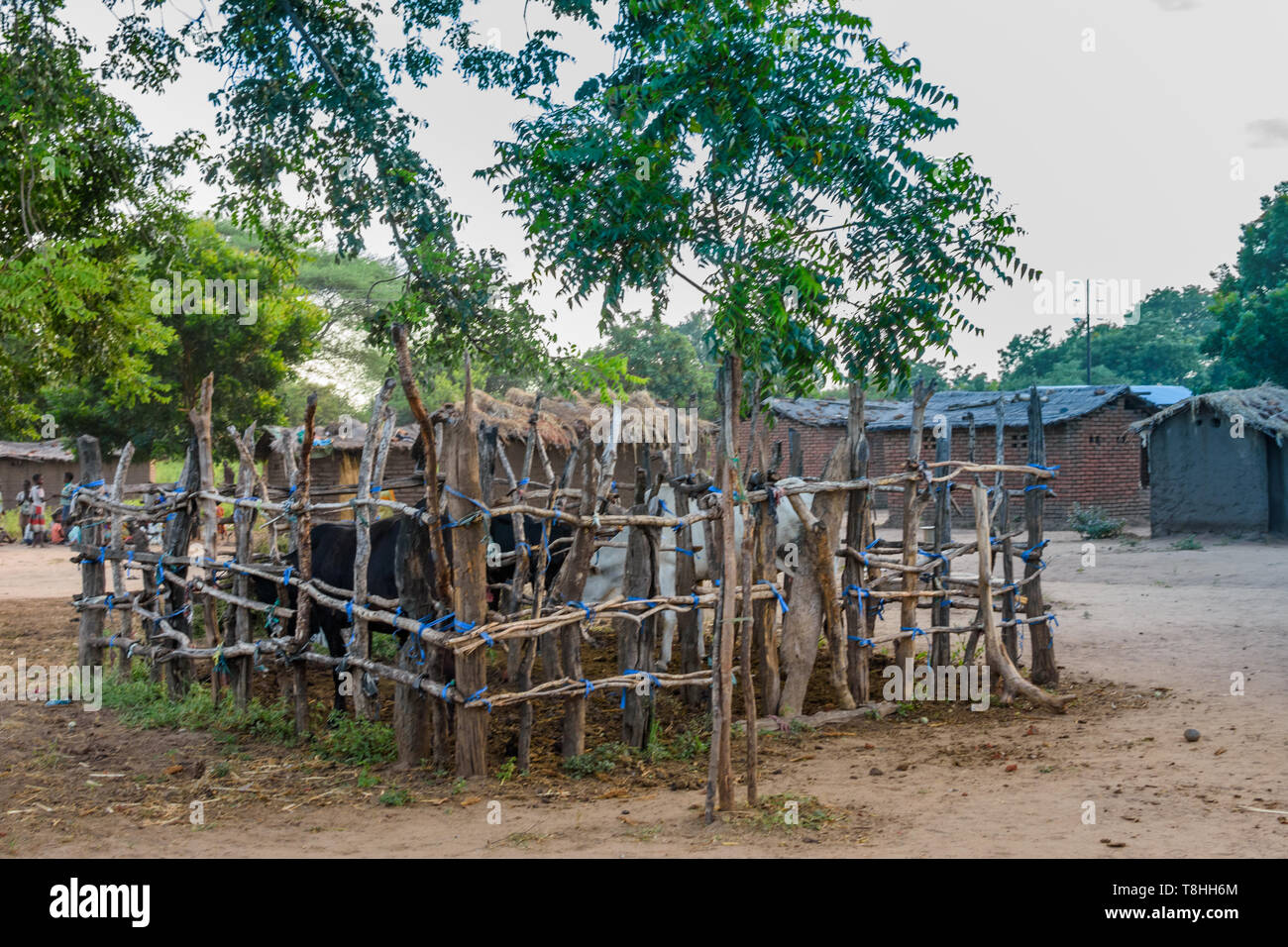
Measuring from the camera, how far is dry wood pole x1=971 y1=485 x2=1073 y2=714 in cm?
693

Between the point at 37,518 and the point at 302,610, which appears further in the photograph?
the point at 37,518

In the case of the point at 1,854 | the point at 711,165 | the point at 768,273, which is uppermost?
the point at 711,165

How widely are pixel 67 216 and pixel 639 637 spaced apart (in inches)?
320

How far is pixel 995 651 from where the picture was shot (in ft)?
23.2

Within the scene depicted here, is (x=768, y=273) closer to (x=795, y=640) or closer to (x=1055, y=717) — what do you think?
(x=795, y=640)

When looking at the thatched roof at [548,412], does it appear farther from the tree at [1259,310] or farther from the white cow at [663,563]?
the tree at [1259,310]

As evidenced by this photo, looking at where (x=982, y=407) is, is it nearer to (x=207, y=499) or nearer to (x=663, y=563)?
(x=663, y=563)

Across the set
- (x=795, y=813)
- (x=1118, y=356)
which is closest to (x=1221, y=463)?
(x=795, y=813)

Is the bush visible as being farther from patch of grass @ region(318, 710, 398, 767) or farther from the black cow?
patch of grass @ region(318, 710, 398, 767)

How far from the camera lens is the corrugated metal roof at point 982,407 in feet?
70.9

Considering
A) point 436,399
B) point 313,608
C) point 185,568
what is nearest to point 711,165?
point 313,608

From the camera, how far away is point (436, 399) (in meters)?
35.6

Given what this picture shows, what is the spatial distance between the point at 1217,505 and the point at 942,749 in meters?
14.6

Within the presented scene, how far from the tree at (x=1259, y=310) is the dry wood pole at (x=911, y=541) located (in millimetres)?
16986
